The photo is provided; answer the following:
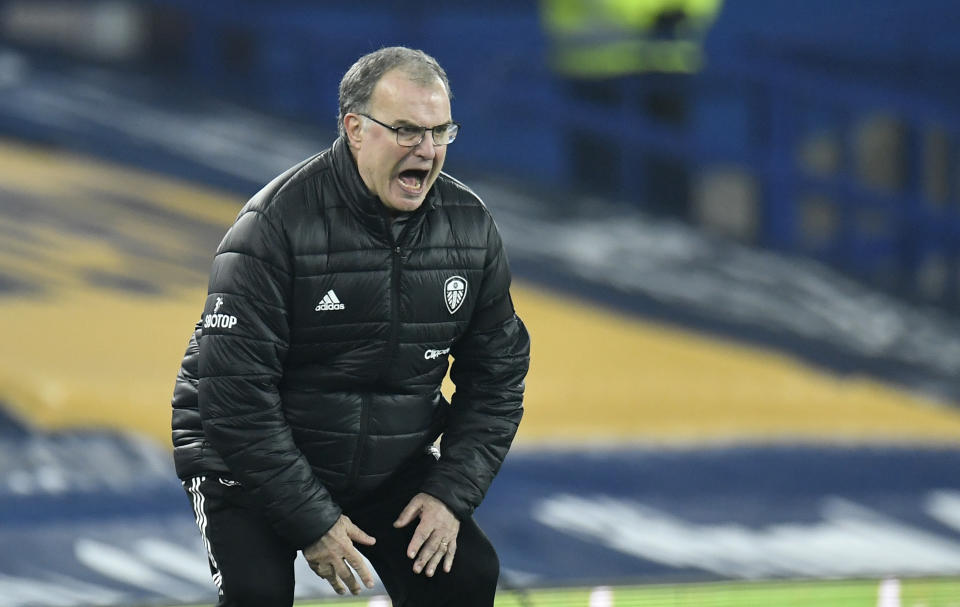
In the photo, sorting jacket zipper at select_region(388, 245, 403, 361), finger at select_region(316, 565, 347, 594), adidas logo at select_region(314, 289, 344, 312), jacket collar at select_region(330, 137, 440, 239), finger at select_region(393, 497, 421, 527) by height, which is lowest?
finger at select_region(316, 565, 347, 594)

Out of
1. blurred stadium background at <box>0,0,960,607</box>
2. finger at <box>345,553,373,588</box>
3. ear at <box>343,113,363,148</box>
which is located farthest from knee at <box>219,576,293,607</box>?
blurred stadium background at <box>0,0,960,607</box>

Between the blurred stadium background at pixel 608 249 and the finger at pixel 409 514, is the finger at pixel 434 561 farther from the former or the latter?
the blurred stadium background at pixel 608 249

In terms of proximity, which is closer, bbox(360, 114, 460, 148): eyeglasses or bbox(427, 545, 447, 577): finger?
bbox(360, 114, 460, 148): eyeglasses

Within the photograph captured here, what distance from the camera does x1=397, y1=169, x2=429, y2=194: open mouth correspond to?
201 cm

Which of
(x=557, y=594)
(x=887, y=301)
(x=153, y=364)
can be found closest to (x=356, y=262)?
(x=557, y=594)

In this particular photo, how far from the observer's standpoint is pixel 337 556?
2.02m

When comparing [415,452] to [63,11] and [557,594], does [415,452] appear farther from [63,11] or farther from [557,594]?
[63,11]

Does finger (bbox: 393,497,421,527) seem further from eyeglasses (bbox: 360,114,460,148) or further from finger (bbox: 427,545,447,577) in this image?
eyeglasses (bbox: 360,114,460,148)

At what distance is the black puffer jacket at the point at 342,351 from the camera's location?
199 cm

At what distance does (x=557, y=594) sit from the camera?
382cm

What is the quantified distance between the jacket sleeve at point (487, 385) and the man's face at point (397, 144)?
23 centimetres

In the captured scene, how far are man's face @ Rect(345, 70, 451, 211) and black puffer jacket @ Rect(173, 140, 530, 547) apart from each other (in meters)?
0.04

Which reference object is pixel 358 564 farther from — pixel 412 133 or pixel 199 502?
pixel 412 133

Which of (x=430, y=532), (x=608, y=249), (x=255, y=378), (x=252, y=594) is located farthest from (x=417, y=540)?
(x=608, y=249)
